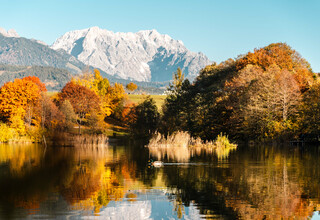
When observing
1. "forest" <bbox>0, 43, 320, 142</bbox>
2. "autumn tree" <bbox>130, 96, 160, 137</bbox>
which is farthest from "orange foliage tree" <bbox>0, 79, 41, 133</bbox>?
"autumn tree" <bbox>130, 96, 160, 137</bbox>

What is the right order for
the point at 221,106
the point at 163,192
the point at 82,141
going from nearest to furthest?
the point at 163,192, the point at 82,141, the point at 221,106

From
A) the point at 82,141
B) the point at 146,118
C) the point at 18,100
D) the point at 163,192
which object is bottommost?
the point at 163,192

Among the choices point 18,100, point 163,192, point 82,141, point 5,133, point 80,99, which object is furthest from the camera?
point 80,99

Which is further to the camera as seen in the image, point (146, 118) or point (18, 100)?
point (146, 118)

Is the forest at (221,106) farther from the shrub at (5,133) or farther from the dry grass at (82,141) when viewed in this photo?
the dry grass at (82,141)

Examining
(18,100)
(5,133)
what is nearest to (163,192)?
(5,133)

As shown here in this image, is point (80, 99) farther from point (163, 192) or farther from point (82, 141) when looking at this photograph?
point (163, 192)

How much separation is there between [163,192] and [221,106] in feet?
168

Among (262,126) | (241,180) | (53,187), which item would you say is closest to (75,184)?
(53,187)

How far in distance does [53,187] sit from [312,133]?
5124 cm

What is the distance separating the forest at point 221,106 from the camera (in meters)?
64.8

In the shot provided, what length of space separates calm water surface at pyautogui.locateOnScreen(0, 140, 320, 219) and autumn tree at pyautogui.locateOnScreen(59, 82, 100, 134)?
2230 inches

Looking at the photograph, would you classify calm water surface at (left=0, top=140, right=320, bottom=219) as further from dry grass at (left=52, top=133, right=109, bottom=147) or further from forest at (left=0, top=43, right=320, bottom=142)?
dry grass at (left=52, top=133, right=109, bottom=147)

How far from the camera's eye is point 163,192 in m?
Answer: 21.8
